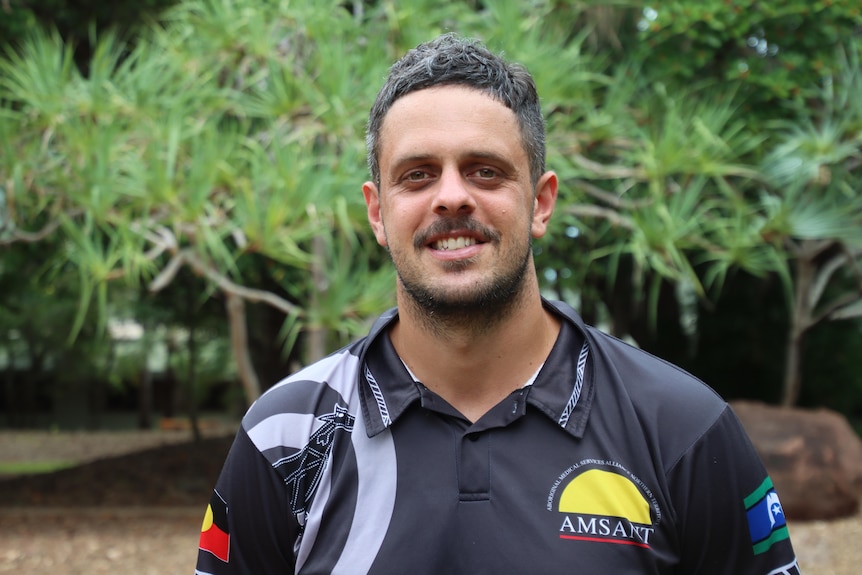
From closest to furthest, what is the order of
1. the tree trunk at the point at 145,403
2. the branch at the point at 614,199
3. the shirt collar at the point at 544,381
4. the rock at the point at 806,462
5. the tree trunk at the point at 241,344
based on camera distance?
the shirt collar at the point at 544,381
the tree trunk at the point at 241,344
the branch at the point at 614,199
the rock at the point at 806,462
the tree trunk at the point at 145,403

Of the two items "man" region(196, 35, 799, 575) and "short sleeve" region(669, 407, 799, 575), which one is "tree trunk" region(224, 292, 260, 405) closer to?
"man" region(196, 35, 799, 575)

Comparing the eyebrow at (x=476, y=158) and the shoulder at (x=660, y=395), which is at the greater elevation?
A: the eyebrow at (x=476, y=158)

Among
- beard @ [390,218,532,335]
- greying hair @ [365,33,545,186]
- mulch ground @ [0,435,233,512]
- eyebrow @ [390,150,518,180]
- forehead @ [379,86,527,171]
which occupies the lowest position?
mulch ground @ [0,435,233,512]

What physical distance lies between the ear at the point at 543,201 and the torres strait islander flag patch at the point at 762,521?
637mm

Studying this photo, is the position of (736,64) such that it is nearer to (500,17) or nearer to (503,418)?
(500,17)

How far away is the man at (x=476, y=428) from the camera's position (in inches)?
59.8

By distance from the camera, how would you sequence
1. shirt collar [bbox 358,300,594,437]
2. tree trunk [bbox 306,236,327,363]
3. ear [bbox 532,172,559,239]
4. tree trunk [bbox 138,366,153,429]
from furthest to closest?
tree trunk [bbox 138,366,153,429] < tree trunk [bbox 306,236,327,363] < ear [bbox 532,172,559,239] < shirt collar [bbox 358,300,594,437]

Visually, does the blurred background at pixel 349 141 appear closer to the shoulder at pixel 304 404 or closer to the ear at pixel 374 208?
the ear at pixel 374 208

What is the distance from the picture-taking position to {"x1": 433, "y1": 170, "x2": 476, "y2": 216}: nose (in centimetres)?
164

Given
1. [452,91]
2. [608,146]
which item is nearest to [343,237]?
[608,146]

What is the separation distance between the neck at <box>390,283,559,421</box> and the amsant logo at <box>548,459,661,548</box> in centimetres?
22

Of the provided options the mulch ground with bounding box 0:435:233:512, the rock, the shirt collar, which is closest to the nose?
the shirt collar

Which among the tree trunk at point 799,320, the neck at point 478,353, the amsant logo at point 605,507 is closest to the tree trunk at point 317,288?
the neck at point 478,353

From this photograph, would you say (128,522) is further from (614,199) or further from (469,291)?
(469,291)
